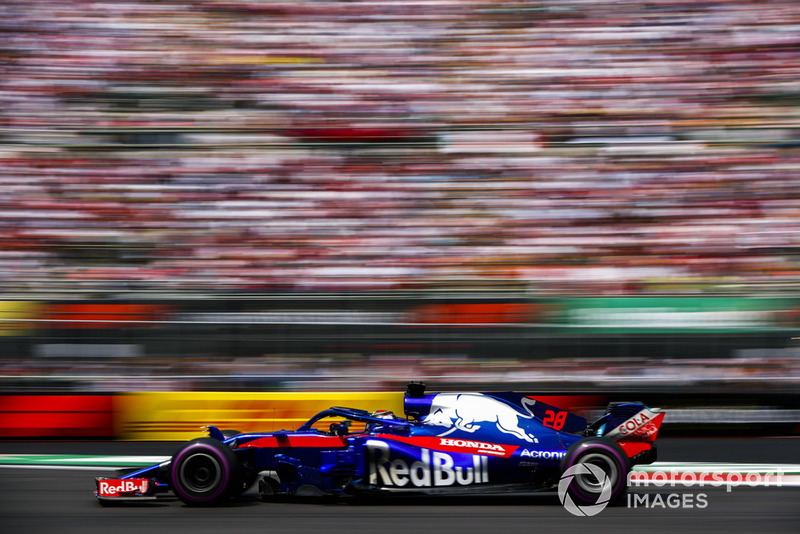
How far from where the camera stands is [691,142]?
11.5 meters

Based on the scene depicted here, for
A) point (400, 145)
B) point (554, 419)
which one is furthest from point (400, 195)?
point (554, 419)

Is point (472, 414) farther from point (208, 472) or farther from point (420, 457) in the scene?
point (208, 472)

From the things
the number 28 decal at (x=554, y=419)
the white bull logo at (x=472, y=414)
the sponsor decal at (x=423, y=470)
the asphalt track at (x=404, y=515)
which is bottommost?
the asphalt track at (x=404, y=515)

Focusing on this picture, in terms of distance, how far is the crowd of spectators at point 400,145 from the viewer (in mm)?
10703

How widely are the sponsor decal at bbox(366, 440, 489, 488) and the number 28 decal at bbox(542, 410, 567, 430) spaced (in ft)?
2.05

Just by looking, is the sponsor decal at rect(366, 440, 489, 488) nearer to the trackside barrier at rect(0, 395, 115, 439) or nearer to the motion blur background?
the motion blur background

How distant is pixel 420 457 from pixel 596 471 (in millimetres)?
1061

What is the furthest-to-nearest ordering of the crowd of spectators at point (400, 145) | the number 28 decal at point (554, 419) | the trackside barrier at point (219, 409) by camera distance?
the crowd of spectators at point (400, 145)
the trackside barrier at point (219, 409)
the number 28 decal at point (554, 419)

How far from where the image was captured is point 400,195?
1124 centimetres

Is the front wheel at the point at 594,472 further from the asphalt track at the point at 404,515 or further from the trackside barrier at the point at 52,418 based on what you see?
the trackside barrier at the point at 52,418

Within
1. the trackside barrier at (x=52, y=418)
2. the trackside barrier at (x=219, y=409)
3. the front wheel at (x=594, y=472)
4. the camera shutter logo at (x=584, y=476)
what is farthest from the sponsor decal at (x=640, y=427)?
the trackside barrier at (x=52, y=418)

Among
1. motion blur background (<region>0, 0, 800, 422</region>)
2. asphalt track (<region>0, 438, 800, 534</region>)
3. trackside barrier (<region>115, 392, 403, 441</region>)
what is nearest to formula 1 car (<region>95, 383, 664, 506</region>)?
asphalt track (<region>0, 438, 800, 534</region>)

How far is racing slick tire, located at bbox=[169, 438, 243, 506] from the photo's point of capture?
17.9 feet

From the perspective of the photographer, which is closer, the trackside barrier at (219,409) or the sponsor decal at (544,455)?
the sponsor decal at (544,455)
